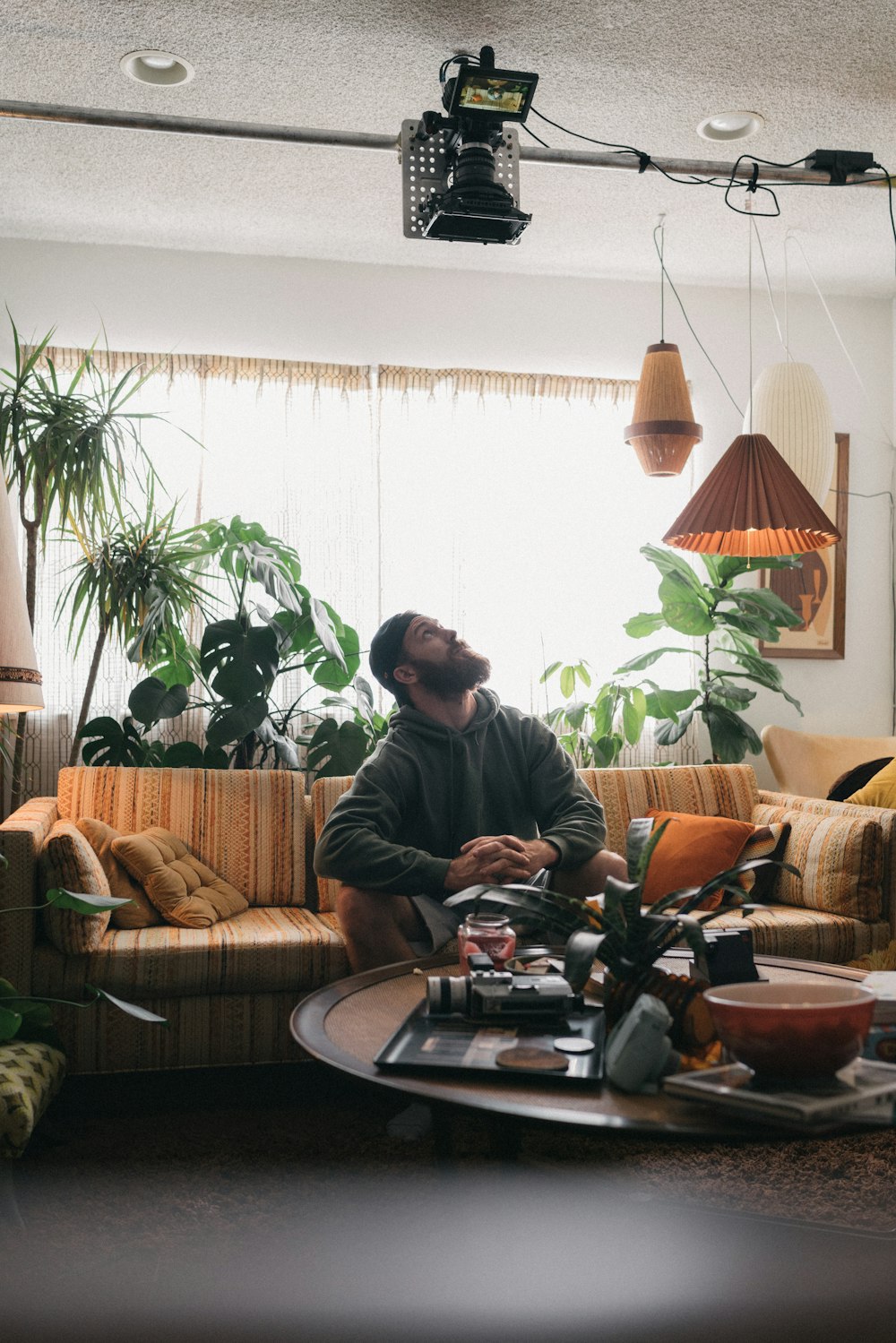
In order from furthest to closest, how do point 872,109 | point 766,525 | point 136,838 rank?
1. point 872,109
2. point 136,838
3. point 766,525

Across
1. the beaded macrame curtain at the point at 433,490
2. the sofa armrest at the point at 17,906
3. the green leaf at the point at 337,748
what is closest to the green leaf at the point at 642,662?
the beaded macrame curtain at the point at 433,490

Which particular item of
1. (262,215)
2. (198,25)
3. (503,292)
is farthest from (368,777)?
(503,292)

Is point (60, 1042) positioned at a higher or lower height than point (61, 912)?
lower

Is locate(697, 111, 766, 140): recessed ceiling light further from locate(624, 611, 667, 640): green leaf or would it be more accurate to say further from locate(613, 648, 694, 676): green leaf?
locate(613, 648, 694, 676): green leaf

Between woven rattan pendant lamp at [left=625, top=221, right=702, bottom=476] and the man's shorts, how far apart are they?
157cm

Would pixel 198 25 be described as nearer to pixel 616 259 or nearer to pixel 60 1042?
pixel 616 259

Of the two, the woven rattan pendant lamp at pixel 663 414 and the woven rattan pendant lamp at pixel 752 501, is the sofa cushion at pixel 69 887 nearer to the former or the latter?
the woven rattan pendant lamp at pixel 752 501

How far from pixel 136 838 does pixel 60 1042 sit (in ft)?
2.20

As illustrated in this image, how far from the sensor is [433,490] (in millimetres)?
4695

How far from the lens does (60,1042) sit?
101 inches

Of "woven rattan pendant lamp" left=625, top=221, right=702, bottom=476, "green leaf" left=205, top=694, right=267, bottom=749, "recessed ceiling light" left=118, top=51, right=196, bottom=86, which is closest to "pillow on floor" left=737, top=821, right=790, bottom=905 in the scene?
"woven rattan pendant lamp" left=625, top=221, right=702, bottom=476

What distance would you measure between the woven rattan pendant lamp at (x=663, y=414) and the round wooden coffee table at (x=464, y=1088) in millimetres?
1973

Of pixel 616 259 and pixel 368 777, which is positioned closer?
pixel 368 777

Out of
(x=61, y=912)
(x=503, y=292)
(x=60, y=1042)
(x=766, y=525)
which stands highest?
(x=503, y=292)
